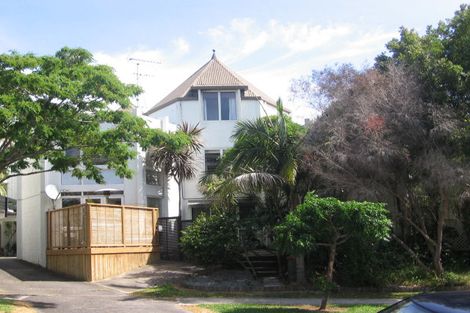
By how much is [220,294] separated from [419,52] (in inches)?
347

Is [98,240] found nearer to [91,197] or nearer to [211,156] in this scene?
[91,197]

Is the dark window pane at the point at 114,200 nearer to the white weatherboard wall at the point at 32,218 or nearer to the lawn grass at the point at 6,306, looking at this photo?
the white weatherboard wall at the point at 32,218

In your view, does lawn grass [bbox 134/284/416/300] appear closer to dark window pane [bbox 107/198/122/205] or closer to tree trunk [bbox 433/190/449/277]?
tree trunk [bbox 433/190/449/277]

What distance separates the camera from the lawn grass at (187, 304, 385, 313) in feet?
41.4

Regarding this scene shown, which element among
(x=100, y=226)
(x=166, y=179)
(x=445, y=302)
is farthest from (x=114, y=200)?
(x=445, y=302)

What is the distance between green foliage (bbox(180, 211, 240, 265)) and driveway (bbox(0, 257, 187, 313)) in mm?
1690

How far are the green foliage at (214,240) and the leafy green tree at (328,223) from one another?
472cm

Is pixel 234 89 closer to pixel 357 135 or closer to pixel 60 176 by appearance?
pixel 60 176

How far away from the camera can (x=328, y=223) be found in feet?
41.9

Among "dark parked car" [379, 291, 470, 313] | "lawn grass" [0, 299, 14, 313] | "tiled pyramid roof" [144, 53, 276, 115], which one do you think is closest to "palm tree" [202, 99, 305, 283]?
"lawn grass" [0, 299, 14, 313]

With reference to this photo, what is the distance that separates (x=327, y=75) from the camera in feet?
55.8

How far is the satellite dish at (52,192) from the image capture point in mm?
21641

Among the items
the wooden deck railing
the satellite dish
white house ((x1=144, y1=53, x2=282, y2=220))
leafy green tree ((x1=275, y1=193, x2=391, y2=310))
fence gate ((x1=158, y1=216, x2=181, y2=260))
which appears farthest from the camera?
white house ((x1=144, y1=53, x2=282, y2=220))

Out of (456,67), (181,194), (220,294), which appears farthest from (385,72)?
(181,194)
